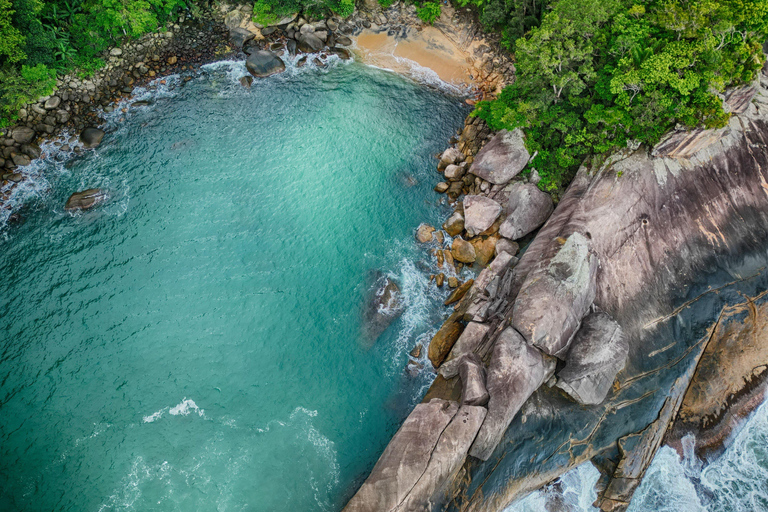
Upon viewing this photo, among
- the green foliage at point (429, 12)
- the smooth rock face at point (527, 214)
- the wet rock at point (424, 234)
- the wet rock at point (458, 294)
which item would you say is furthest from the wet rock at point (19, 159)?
the smooth rock face at point (527, 214)

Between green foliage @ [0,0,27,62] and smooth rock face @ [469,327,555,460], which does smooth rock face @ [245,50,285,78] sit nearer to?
green foliage @ [0,0,27,62]

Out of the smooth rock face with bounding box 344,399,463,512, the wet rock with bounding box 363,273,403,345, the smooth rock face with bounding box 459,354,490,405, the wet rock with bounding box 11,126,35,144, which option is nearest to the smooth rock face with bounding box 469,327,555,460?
the smooth rock face with bounding box 459,354,490,405

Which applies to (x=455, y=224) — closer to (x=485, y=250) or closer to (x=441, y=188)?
(x=485, y=250)

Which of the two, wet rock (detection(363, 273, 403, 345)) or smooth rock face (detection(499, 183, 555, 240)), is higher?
smooth rock face (detection(499, 183, 555, 240))

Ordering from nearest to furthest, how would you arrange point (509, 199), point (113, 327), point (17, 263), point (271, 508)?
point (271, 508)
point (113, 327)
point (17, 263)
point (509, 199)

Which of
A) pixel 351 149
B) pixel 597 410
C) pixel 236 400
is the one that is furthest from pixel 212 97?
pixel 597 410

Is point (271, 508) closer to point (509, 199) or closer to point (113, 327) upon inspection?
point (113, 327)

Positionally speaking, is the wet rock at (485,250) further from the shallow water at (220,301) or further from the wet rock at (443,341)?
the wet rock at (443,341)
